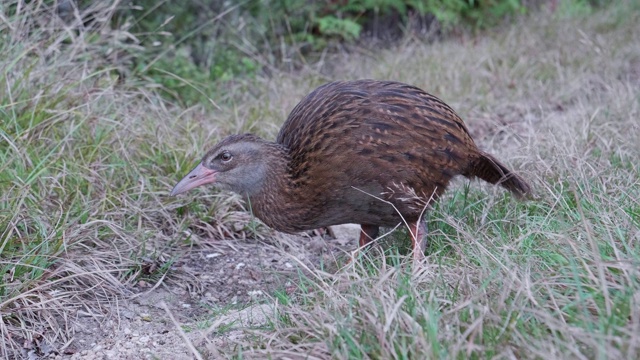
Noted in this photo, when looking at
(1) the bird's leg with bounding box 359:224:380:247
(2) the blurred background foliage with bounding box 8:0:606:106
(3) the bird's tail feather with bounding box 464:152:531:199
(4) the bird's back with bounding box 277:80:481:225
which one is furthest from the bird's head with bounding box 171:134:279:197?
(2) the blurred background foliage with bounding box 8:0:606:106

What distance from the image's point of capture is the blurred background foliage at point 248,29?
227 inches

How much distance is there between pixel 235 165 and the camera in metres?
3.62

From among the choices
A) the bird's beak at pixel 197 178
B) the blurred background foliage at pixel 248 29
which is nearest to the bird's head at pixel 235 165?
the bird's beak at pixel 197 178

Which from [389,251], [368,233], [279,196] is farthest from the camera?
[368,233]

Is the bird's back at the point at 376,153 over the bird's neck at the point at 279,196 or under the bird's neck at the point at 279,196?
over

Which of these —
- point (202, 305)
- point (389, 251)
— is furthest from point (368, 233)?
point (202, 305)

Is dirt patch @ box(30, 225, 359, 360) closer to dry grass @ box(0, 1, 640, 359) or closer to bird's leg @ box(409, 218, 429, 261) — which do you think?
dry grass @ box(0, 1, 640, 359)

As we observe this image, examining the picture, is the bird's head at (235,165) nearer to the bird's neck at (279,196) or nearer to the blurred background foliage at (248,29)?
the bird's neck at (279,196)

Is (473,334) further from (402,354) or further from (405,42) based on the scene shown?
(405,42)

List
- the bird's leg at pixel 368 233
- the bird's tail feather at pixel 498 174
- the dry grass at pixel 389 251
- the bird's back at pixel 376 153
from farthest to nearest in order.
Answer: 1. the bird's leg at pixel 368 233
2. the bird's tail feather at pixel 498 174
3. the bird's back at pixel 376 153
4. the dry grass at pixel 389 251

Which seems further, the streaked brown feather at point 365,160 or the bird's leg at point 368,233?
the bird's leg at point 368,233

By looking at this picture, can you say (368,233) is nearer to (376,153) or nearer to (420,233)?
(420,233)

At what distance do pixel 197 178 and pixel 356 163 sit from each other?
74 cm

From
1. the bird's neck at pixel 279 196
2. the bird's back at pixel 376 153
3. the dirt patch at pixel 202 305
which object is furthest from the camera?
the bird's neck at pixel 279 196
